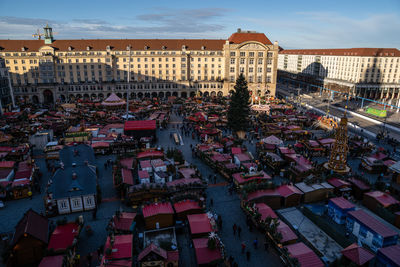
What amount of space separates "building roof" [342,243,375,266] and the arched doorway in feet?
279

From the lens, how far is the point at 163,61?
8538 centimetres

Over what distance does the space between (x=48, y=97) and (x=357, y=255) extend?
8706 cm

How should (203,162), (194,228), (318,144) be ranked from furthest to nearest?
(318,144) < (203,162) < (194,228)

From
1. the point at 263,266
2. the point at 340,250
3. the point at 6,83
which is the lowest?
the point at 263,266

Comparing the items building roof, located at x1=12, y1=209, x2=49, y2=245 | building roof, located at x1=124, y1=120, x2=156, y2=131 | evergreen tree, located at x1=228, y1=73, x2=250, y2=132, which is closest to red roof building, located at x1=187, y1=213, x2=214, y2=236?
building roof, located at x1=12, y1=209, x2=49, y2=245

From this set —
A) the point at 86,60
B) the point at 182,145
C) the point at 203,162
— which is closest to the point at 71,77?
the point at 86,60

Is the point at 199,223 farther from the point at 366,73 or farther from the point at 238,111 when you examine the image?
the point at 366,73

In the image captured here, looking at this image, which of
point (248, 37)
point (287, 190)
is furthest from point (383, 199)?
point (248, 37)

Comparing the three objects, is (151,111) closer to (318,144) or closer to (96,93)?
(96,93)

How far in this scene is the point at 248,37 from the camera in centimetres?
8731

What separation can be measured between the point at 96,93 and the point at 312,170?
7144cm

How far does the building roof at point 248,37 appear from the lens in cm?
8644

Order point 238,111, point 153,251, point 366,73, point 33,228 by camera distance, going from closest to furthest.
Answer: point 153,251
point 33,228
point 238,111
point 366,73

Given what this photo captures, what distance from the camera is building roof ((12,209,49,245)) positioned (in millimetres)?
17663
